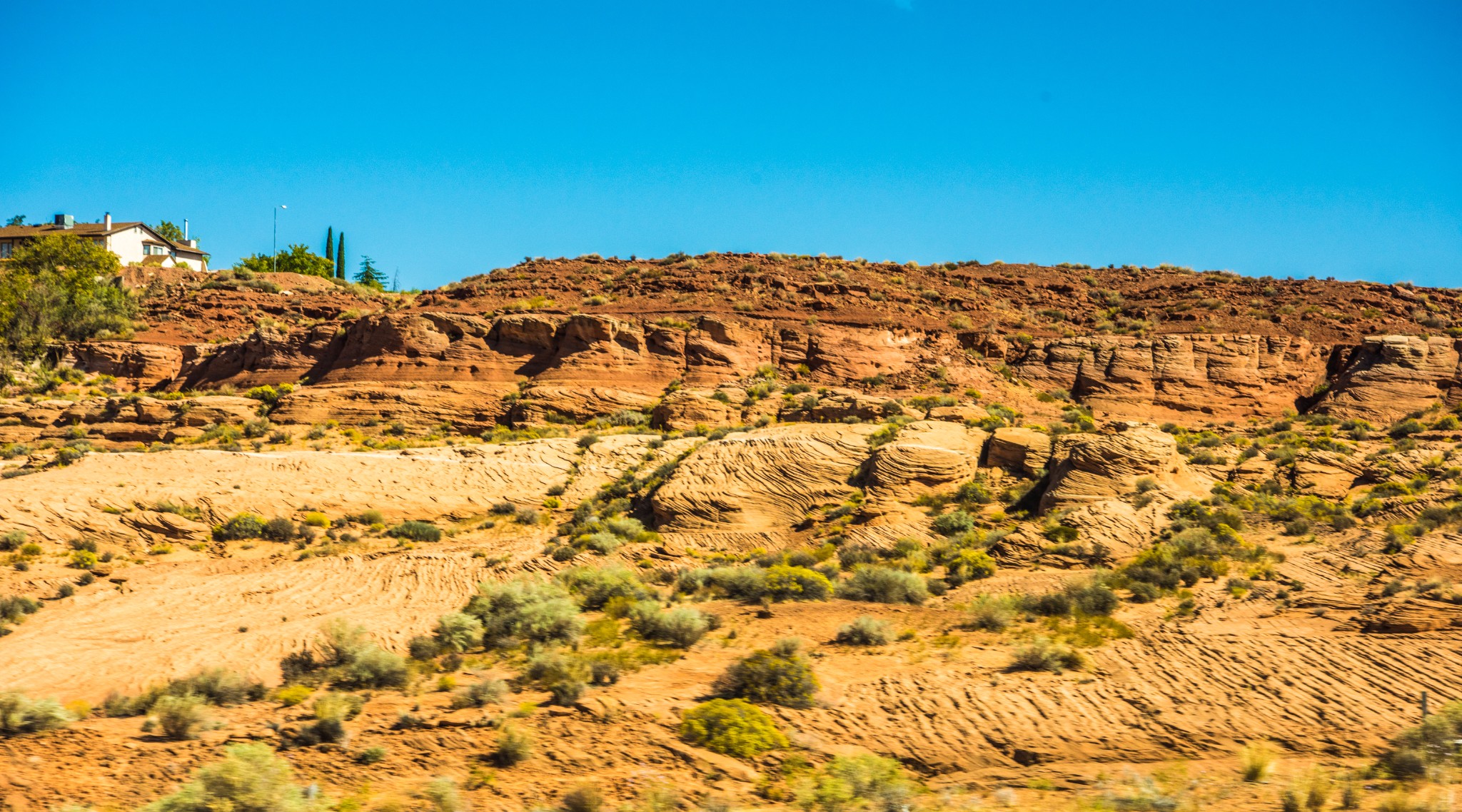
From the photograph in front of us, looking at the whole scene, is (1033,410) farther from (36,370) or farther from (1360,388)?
(36,370)

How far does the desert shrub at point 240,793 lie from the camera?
957 centimetres

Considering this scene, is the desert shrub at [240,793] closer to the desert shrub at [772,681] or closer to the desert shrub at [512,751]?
the desert shrub at [512,751]

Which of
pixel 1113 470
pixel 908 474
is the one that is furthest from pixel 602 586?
pixel 1113 470

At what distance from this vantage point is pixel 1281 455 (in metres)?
24.5

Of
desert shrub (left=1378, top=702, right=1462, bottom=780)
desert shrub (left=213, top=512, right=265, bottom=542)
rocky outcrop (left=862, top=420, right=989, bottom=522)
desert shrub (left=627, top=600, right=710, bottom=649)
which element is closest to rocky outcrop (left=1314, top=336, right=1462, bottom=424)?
rocky outcrop (left=862, top=420, right=989, bottom=522)

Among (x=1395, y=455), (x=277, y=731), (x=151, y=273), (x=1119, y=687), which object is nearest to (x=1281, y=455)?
(x=1395, y=455)

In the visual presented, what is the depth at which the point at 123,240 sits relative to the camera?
225 ft

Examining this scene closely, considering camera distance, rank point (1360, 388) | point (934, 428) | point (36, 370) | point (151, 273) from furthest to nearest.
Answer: point (151, 273) → point (36, 370) → point (1360, 388) → point (934, 428)

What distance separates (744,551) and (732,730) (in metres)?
11.1

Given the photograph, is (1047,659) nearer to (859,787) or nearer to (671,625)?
(859,787)

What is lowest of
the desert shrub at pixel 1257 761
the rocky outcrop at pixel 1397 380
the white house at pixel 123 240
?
the desert shrub at pixel 1257 761

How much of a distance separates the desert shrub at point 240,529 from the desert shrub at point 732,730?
50.3ft

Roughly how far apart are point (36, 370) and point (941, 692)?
4155 centimetres

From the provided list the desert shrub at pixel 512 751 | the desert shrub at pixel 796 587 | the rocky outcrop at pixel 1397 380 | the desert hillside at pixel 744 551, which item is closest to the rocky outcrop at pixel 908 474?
the desert hillside at pixel 744 551
